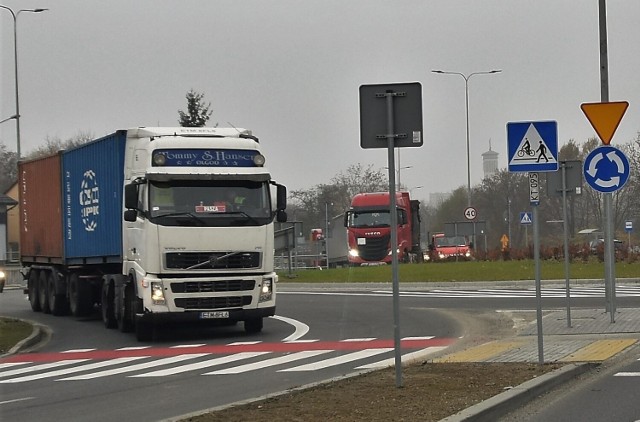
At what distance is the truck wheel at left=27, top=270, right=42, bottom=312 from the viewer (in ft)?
→ 91.3

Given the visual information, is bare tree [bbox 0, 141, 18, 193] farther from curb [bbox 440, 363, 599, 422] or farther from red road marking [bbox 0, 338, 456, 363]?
curb [bbox 440, 363, 599, 422]

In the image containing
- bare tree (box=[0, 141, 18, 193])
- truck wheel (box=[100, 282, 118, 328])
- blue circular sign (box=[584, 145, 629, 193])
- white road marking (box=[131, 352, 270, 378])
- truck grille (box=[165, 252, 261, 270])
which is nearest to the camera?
white road marking (box=[131, 352, 270, 378])

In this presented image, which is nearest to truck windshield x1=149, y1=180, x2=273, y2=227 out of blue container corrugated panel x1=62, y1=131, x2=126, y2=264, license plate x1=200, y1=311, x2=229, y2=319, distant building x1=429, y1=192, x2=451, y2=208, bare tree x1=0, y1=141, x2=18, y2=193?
license plate x1=200, y1=311, x2=229, y2=319

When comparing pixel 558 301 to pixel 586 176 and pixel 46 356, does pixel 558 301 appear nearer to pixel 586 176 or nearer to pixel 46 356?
pixel 586 176

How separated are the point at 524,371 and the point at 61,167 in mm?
15337

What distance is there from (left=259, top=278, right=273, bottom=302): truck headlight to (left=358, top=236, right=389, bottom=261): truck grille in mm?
30400

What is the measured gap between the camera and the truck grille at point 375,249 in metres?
49.3

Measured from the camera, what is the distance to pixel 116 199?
804 inches

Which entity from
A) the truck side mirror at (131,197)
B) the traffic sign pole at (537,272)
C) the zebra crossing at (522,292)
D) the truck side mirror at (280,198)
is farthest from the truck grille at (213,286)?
the zebra crossing at (522,292)

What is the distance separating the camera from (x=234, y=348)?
680 inches

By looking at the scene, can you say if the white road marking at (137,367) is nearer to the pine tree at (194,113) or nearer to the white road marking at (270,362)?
the white road marking at (270,362)

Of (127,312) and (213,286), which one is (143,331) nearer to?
(127,312)

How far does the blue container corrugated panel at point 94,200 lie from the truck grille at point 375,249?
26.4 metres

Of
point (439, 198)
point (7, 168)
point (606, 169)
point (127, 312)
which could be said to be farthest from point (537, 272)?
point (439, 198)
